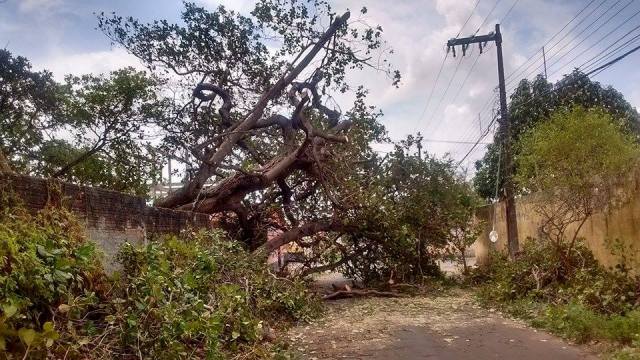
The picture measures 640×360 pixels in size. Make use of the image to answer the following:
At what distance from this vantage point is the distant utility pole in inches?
470

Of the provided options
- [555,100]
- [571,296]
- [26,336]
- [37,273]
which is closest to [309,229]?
[571,296]

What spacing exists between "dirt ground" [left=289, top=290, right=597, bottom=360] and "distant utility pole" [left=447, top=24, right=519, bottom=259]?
322 centimetres

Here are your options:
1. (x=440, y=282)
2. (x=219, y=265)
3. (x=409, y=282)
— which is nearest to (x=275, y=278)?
(x=219, y=265)

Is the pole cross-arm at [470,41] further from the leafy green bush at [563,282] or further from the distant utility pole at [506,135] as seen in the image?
the leafy green bush at [563,282]

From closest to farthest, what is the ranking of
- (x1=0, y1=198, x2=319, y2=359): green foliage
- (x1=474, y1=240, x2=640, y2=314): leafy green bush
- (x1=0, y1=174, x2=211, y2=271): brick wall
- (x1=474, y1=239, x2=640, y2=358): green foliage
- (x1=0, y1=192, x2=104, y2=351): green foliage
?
1. (x1=0, y1=192, x2=104, y2=351): green foliage
2. (x1=0, y1=198, x2=319, y2=359): green foliage
3. (x1=0, y1=174, x2=211, y2=271): brick wall
4. (x1=474, y1=239, x2=640, y2=358): green foliage
5. (x1=474, y1=240, x2=640, y2=314): leafy green bush

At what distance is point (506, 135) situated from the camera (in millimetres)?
12844

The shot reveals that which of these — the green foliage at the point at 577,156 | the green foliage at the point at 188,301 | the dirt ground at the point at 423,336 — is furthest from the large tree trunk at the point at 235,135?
the green foliage at the point at 577,156

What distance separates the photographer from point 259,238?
38.2 ft

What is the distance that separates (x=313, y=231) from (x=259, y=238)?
4.04 ft

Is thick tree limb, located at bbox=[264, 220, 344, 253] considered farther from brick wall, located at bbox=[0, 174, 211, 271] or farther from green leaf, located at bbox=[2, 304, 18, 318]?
green leaf, located at bbox=[2, 304, 18, 318]

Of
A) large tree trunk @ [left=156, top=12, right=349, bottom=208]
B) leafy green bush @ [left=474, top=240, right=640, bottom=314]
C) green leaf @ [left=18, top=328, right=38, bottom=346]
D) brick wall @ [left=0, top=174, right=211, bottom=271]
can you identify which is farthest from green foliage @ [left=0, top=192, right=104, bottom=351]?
leafy green bush @ [left=474, top=240, right=640, bottom=314]

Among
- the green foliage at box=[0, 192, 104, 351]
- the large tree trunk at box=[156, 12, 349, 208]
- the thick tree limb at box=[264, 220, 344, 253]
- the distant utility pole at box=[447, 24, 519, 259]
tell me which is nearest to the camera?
the green foliage at box=[0, 192, 104, 351]

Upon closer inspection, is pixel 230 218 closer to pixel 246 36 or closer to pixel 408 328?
pixel 246 36

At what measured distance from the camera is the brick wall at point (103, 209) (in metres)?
3.97
